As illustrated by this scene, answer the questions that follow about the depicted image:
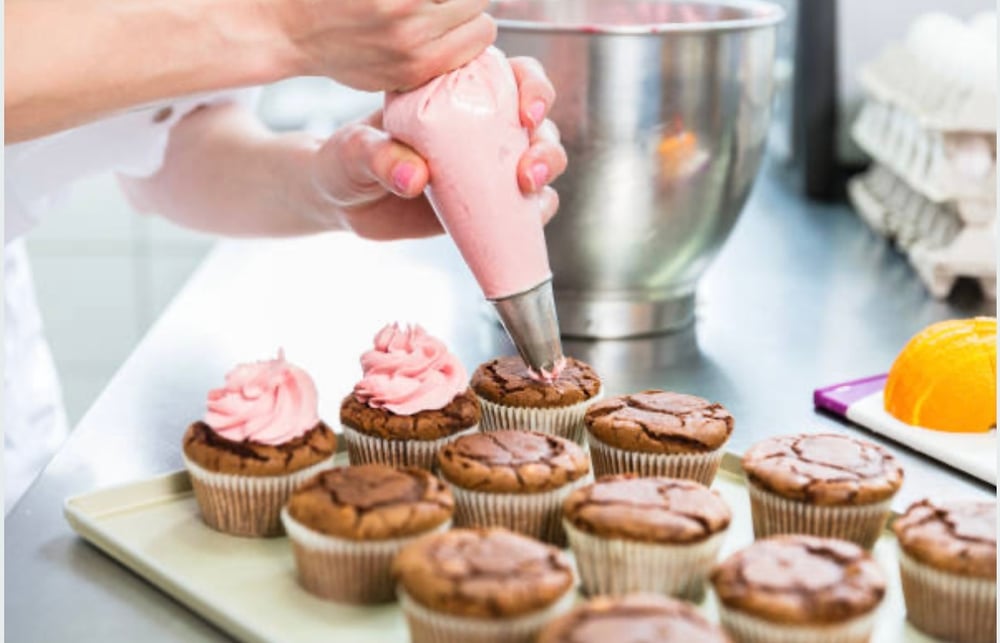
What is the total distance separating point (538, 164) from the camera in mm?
1216

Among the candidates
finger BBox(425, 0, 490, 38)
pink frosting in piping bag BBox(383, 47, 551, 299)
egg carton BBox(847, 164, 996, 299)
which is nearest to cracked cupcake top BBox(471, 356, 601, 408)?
pink frosting in piping bag BBox(383, 47, 551, 299)

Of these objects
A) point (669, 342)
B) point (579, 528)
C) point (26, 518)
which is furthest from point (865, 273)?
point (26, 518)

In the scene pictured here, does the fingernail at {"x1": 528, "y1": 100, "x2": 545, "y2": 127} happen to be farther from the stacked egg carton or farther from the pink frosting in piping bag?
the stacked egg carton

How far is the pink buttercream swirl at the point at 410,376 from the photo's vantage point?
1248 millimetres

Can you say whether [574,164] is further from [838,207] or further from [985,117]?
[838,207]

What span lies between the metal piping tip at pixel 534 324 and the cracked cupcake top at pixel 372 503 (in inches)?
8.5

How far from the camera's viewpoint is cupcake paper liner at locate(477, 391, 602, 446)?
4.32ft

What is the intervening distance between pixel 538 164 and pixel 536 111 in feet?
0.16

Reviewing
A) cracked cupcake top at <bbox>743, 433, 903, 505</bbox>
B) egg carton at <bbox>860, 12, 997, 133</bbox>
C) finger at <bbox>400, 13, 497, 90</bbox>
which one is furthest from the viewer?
egg carton at <bbox>860, 12, 997, 133</bbox>

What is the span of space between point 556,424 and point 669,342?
0.42m

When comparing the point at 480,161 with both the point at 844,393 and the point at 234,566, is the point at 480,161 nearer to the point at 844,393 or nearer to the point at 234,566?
the point at 234,566

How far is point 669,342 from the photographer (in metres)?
1.71

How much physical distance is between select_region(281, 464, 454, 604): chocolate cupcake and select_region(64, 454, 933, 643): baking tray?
0.5 inches

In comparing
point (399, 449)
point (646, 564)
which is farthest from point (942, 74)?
point (646, 564)
